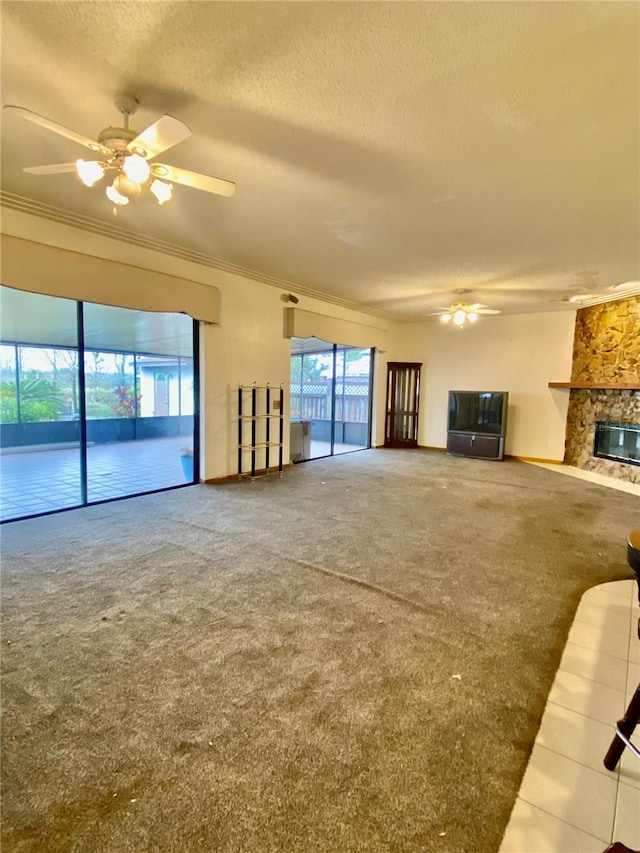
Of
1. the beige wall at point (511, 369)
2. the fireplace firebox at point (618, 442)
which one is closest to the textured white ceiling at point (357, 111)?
the fireplace firebox at point (618, 442)

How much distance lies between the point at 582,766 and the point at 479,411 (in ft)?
22.5

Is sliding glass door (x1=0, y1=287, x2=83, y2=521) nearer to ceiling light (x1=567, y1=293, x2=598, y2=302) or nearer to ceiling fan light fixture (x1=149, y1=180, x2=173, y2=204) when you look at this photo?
ceiling fan light fixture (x1=149, y1=180, x2=173, y2=204)

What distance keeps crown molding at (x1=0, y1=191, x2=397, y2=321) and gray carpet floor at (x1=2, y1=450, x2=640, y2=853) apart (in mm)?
2822

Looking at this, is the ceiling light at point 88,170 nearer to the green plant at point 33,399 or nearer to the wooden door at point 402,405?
the green plant at point 33,399

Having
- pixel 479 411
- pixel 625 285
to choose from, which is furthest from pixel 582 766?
pixel 479 411

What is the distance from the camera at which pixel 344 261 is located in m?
4.93

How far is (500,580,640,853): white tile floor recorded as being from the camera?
1237mm

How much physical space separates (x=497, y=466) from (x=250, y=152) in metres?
6.30

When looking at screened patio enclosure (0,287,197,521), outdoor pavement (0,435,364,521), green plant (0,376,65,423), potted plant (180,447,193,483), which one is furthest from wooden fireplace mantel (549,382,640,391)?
green plant (0,376,65,423)

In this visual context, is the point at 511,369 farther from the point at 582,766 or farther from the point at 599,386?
the point at 582,766

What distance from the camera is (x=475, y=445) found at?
7836mm

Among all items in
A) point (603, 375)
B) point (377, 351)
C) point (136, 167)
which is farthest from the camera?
point (377, 351)

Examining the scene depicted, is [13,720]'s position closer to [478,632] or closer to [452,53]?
[478,632]

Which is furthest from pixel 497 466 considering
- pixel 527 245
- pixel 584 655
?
pixel 584 655
